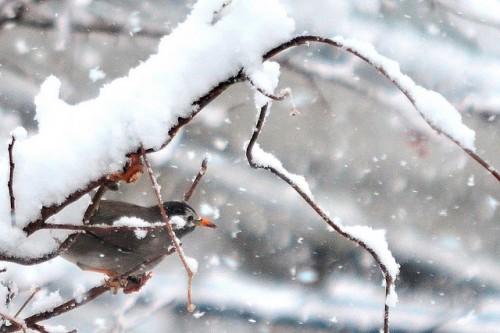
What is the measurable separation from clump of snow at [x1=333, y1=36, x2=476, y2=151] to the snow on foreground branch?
11 centimetres

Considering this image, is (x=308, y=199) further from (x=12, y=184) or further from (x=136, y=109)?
(x=12, y=184)

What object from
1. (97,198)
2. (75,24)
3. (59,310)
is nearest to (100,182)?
(97,198)

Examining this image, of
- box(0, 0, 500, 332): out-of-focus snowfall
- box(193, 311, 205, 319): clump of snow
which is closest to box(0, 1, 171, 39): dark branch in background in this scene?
box(0, 0, 500, 332): out-of-focus snowfall

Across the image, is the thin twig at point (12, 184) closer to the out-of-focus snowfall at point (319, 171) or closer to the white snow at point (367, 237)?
the white snow at point (367, 237)

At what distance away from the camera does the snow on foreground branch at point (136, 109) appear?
32.8 inches

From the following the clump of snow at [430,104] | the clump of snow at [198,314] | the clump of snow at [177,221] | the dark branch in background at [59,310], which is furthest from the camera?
the clump of snow at [198,314]

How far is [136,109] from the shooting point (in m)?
0.87

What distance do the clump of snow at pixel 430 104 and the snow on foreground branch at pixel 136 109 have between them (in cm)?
11

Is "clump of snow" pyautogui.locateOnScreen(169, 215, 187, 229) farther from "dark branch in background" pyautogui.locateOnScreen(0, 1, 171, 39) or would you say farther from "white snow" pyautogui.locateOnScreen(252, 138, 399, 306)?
"dark branch in background" pyautogui.locateOnScreen(0, 1, 171, 39)

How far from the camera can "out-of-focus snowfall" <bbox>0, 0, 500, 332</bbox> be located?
3.46 m

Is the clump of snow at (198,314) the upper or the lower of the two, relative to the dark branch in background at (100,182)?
lower

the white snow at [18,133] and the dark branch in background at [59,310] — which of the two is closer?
the white snow at [18,133]

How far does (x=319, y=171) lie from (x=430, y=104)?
304 centimetres

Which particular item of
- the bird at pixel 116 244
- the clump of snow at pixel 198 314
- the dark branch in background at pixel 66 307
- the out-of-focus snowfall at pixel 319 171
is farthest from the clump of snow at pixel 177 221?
the clump of snow at pixel 198 314
